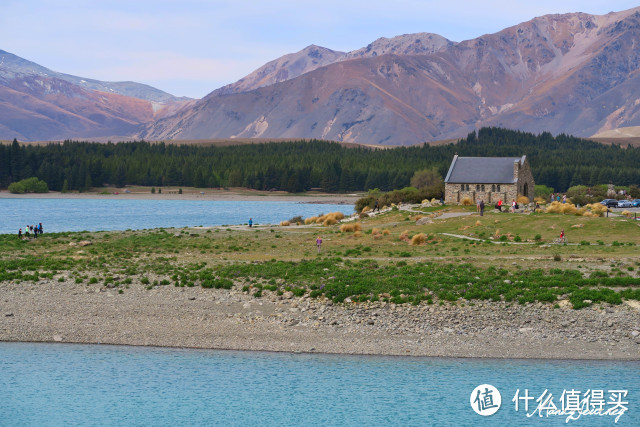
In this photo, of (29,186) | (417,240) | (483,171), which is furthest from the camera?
(29,186)

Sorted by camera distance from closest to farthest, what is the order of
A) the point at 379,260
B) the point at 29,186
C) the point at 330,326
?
the point at 330,326, the point at 379,260, the point at 29,186

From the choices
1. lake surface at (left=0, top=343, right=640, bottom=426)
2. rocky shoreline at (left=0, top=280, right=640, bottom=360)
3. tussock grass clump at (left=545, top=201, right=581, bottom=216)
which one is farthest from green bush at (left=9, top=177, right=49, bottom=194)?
lake surface at (left=0, top=343, right=640, bottom=426)

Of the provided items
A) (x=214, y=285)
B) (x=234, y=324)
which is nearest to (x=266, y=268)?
(x=214, y=285)

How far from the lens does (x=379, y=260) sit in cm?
4412

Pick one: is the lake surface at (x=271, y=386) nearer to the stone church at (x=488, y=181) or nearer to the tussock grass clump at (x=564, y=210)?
the tussock grass clump at (x=564, y=210)

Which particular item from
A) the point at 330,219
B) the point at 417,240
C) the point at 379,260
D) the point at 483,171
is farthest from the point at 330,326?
the point at 483,171

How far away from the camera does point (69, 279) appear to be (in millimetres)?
39719

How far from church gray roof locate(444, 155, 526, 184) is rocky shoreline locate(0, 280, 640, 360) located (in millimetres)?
53795

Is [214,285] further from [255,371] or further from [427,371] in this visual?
[427,371]

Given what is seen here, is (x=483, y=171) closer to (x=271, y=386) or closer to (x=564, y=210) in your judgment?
(x=564, y=210)

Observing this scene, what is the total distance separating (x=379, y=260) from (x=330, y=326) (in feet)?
43.7

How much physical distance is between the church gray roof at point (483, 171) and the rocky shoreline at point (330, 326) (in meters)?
53.8

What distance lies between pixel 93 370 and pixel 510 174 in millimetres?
64870

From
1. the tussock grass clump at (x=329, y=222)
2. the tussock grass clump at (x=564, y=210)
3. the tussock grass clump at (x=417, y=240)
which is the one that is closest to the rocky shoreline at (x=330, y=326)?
the tussock grass clump at (x=417, y=240)
